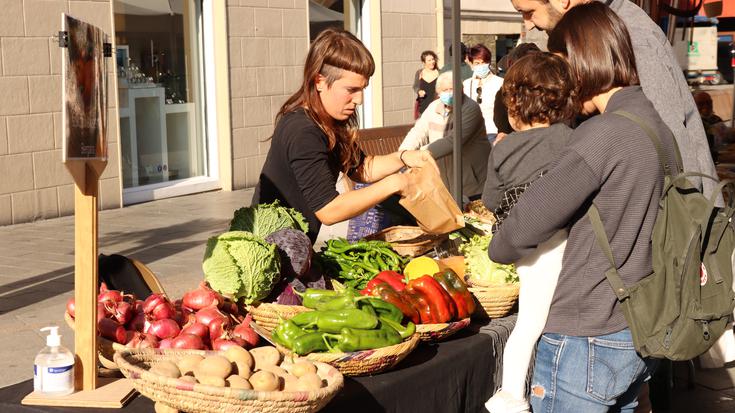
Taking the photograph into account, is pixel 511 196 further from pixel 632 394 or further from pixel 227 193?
pixel 227 193

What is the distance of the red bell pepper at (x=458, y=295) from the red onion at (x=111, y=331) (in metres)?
1.19

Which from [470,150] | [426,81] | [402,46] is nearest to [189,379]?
[470,150]

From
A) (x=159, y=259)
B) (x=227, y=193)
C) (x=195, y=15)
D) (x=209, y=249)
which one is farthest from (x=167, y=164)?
(x=209, y=249)

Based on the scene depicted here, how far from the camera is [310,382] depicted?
2.76m

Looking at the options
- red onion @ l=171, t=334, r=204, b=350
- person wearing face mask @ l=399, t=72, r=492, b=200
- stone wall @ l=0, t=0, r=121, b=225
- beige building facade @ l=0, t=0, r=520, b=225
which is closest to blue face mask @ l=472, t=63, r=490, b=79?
person wearing face mask @ l=399, t=72, r=492, b=200

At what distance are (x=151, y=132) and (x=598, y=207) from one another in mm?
10356

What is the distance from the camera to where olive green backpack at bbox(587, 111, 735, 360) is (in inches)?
114

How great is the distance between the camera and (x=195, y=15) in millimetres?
13188

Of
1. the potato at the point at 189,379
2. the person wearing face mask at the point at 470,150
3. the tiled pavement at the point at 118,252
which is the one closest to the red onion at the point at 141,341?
the potato at the point at 189,379

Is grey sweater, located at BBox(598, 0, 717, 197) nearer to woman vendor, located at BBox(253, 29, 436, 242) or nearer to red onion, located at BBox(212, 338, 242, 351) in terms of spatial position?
woman vendor, located at BBox(253, 29, 436, 242)

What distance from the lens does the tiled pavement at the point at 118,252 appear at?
5812 mm

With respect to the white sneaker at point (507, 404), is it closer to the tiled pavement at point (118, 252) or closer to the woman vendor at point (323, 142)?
the woman vendor at point (323, 142)

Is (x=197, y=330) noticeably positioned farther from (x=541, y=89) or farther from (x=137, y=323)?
(x=541, y=89)

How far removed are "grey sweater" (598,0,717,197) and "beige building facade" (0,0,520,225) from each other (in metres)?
7.94
